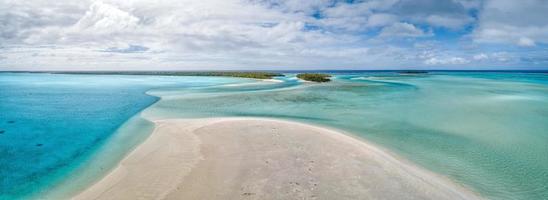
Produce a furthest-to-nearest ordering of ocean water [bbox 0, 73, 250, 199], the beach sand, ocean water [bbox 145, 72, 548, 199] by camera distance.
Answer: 1. ocean water [bbox 145, 72, 548, 199]
2. ocean water [bbox 0, 73, 250, 199]
3. the beach sand

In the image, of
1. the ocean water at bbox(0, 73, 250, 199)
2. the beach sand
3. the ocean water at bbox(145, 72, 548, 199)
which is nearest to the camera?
the beach sand

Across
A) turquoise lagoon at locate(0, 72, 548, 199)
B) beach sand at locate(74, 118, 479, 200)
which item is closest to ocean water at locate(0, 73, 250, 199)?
turquoise lagoon at locate(0, 72, 548, 199)

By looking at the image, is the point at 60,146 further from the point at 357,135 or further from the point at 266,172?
the point at 357,135

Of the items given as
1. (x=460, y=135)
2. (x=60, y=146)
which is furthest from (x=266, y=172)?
(x=460, y=135)

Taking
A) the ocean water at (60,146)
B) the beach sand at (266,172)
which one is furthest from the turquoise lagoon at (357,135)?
the beach sand at (266,172)

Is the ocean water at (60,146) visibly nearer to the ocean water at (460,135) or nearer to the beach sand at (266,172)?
the beach sand at (266,172)

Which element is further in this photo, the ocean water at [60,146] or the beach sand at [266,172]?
the ocean water at [60,146]

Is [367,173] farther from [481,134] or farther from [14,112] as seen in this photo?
[14,112]

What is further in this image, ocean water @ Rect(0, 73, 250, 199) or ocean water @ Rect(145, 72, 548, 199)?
ocean water @ Rect(145, 72, 548, 199)

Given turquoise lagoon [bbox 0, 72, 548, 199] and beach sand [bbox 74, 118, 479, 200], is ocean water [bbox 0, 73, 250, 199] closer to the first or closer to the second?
turquoise lagoon [bbox 0, 72, 548, 199]

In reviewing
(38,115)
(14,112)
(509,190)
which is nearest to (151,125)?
(38,115)
